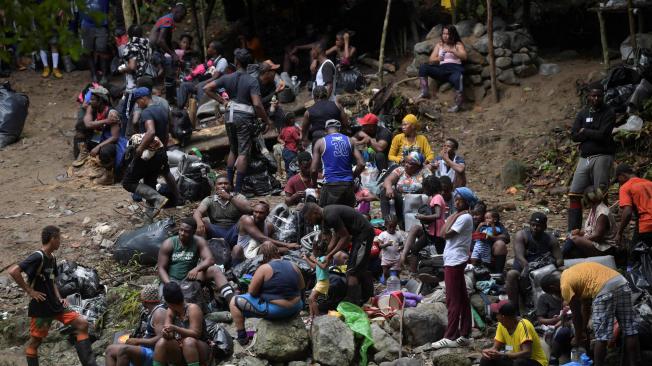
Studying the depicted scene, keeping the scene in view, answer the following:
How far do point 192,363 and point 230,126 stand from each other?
4.48 metres

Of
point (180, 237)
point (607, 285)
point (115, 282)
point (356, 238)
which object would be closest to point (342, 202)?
point (356, 238)

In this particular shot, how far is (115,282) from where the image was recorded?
12.2 metres

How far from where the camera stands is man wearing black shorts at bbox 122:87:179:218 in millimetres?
12930

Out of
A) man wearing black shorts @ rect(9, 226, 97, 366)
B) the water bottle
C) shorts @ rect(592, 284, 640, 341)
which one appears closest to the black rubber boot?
man wearing black shorts @ rect(9, 226, 97, 366)

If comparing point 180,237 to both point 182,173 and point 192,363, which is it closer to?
point 192,363

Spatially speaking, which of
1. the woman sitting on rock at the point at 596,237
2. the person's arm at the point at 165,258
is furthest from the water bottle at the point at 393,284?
the person's arm at the point at 165,258

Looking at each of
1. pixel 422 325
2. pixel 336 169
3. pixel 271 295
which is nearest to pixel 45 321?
pixel 271 295

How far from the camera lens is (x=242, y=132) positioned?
13.6m

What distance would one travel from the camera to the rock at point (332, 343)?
10.4 meters

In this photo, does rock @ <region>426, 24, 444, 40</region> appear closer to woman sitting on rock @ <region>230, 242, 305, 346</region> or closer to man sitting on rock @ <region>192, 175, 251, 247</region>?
man sitting on rock @ <region>192, 175, 251, 247</region>

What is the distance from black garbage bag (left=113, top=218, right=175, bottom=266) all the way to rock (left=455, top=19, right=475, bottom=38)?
678 cm

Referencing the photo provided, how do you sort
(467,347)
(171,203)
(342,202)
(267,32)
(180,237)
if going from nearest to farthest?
(467,347) < (180,237) < (342,202) < (171,203) < (267,32)

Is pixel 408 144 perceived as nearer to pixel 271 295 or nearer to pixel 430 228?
pixel 430 228

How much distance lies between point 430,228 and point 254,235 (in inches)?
77.4
